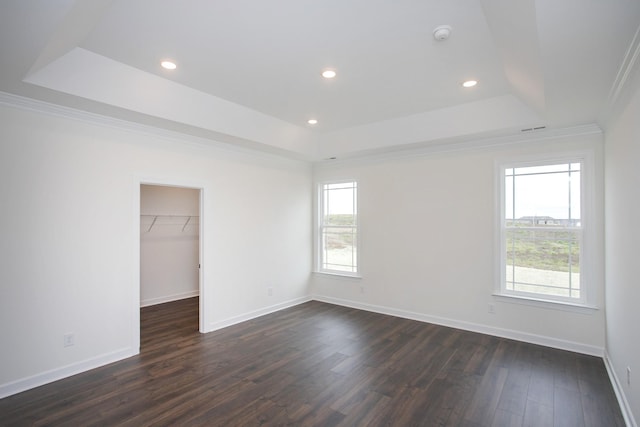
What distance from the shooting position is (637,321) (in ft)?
7.07

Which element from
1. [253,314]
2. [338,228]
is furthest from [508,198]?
[253,314]

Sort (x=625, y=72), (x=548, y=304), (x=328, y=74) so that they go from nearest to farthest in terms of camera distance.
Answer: (x=625, y=72) → (x=328, y=74) → (x=548, y=304)

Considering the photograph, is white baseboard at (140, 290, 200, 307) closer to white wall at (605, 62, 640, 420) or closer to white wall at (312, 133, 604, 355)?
white wall at (312, 133, 604, 355)

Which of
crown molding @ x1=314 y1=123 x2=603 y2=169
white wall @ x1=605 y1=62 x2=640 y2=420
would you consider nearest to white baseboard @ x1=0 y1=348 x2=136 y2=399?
crown molding @ x1=314 y1=123 x2=603 y2=169

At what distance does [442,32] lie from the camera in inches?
96.5

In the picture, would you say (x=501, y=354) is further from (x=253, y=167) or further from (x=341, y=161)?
(x=253, y=167)

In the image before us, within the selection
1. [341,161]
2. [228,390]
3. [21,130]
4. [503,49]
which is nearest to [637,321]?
[503,49]

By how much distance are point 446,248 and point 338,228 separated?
2.01 metres

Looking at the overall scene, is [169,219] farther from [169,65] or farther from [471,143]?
[471,143]

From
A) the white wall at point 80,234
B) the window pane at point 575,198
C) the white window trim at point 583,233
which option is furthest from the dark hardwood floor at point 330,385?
the window pane at point 575,198

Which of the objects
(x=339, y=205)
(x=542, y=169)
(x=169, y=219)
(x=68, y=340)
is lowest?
(x=68, y=340)

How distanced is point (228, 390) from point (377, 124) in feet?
12.9

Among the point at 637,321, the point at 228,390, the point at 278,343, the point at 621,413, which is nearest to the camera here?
the point at 637,321

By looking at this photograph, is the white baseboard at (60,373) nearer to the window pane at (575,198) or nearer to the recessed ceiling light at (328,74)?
the recessed ceiling light at (328,74)
